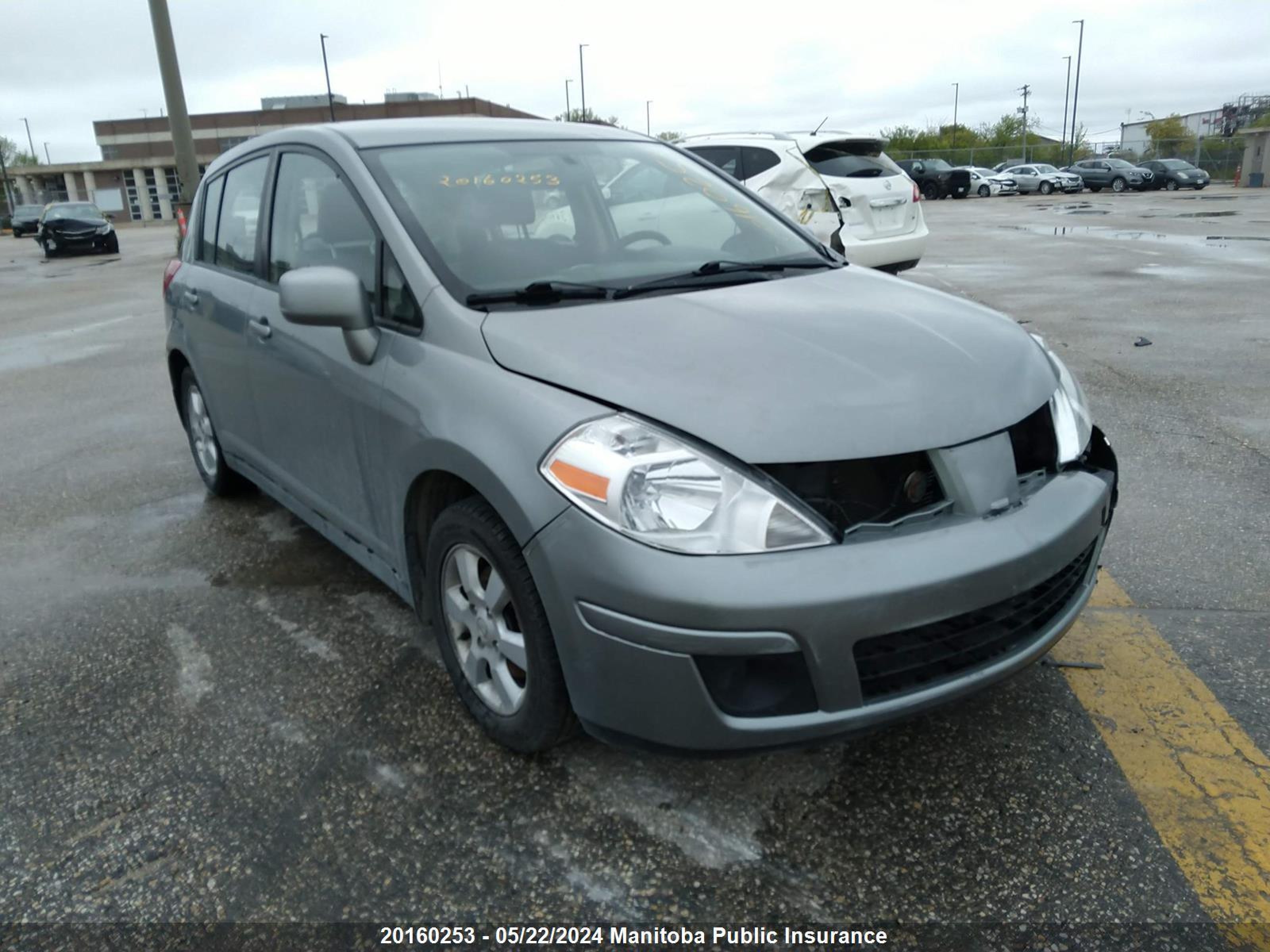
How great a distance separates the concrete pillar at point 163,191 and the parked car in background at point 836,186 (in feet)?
228

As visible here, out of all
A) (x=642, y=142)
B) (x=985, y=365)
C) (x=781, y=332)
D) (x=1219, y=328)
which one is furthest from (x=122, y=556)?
(x=1219, y=328)

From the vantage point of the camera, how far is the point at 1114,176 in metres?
40.8

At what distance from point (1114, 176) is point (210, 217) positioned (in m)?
43.9

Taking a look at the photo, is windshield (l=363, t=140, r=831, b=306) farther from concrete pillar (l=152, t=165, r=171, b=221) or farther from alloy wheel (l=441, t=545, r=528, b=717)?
concrete pillar (l=152, t=165, r=171, b=221)

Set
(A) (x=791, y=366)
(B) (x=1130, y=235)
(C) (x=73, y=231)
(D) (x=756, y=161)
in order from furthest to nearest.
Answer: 1. (C) (x=73, y=231)
2. (B) (x=1130, y=235)
3. (D) (x=756, y=161)
4. (A) (x=791, y=366)

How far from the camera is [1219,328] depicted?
7.80m

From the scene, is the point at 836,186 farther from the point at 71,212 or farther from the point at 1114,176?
the point at 1114,176

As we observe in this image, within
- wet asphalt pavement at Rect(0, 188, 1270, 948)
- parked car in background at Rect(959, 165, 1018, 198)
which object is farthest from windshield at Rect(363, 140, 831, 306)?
parked car in background at Rect(959, 165, 1018, 198)

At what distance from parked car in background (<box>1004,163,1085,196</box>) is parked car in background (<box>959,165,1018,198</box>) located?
0.36 metres

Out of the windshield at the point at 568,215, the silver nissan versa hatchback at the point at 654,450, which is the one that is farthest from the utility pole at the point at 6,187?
the silver nissan versa hatchback at the point at 654,450

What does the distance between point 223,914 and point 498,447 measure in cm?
112

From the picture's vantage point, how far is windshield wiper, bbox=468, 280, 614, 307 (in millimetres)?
2553

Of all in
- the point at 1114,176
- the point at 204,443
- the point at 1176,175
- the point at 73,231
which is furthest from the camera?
the point at 1114,176

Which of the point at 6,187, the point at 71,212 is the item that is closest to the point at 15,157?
the point at 6,187
